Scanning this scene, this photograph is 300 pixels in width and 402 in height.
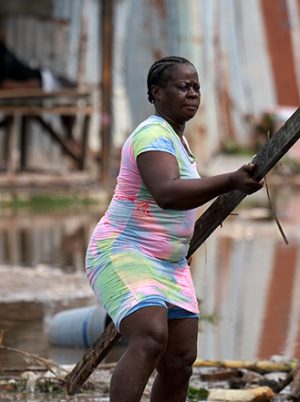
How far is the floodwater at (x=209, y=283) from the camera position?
8812mm

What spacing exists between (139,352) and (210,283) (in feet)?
22.9

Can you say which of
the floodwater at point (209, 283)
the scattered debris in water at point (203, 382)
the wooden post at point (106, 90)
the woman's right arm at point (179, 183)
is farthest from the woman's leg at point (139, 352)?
the wooden post at point (106, 90)

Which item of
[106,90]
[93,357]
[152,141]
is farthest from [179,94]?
[106,90]

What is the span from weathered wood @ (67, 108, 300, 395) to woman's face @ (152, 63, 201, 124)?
350 millimetres

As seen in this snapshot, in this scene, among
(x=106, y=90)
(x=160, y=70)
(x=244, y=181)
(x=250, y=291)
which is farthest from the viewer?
(x=106, y=90)

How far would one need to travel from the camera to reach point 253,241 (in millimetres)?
15898

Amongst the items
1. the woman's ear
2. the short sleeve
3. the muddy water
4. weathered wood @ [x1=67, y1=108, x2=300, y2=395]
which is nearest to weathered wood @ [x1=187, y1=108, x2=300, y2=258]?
weathered wood @ [x1=67, y1=108, x2=300, y2=395]

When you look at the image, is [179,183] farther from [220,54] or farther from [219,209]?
[220,54]

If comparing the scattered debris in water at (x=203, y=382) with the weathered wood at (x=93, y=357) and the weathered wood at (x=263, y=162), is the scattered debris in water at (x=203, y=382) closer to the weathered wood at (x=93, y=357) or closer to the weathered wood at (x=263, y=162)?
the weathered wood at (x=93, y=357)

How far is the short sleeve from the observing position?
499 centimetres

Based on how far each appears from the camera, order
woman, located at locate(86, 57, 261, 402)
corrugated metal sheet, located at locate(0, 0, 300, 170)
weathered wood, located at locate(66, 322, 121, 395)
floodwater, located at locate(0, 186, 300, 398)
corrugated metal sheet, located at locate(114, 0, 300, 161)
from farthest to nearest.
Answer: corrugated metal sheet, located at locate(114, 0, 300, 161)
corrugated metal sheet, located at locate(0, 0, 300, 170)
floodwater, located at locate(0, 186, 300, 398)
weathered wood, located at locate(66, 322, 121, 395)
woman, located at locate(86, 57, 261, 402)

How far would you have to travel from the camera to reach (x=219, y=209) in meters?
5.38

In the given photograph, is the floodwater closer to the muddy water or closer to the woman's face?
the muddy water

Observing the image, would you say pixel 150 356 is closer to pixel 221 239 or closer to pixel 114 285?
pixel 114 285
